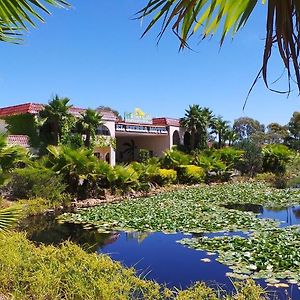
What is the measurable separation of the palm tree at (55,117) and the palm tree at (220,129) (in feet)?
62.6

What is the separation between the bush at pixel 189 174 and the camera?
25.5 metres

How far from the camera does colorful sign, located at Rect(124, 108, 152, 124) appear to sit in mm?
33875

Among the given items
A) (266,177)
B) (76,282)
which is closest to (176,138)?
(266,177)

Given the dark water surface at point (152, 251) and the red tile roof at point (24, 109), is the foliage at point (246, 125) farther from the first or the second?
the dark water surface at point (152, 251)

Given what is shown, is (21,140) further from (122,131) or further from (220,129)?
(220,129)

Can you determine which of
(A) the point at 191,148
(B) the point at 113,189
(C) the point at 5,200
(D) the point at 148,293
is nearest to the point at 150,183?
(B) the point at 113,189

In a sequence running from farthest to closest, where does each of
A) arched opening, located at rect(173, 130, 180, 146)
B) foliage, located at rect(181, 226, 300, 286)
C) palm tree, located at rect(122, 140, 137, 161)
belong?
palm tree, located at rect(122, 140, 137, 161) → arched opening, located at rect(173, 130, 180, 146) → foliage, located at rect(181, 226, 300, 286)

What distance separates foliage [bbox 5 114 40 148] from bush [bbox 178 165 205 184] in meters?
8.94

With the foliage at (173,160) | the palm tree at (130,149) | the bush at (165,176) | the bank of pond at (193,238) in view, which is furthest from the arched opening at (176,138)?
the bank of pond at (193,238)

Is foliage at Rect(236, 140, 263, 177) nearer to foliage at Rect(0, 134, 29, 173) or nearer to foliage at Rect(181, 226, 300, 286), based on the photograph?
foliage at Rect(181, 226, 300, 286)

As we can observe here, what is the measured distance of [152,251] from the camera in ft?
30.7

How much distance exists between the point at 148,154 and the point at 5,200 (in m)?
20.9

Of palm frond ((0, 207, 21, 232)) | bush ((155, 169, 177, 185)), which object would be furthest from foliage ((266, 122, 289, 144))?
palm frond ((0, 207, 21, 232))

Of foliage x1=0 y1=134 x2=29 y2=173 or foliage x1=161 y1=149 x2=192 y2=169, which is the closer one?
foliage x1=0 y1=134 x2=29 y2=173
